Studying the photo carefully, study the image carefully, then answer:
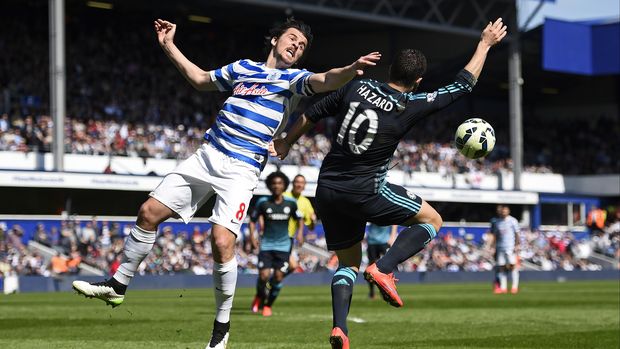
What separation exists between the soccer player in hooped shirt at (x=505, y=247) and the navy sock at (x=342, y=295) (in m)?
18.4

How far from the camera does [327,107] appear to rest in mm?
8789

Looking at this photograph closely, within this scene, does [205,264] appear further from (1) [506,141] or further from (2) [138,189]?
(1) [506,141]

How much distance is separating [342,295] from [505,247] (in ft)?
63.8

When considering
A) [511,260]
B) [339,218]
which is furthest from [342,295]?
[511,260]

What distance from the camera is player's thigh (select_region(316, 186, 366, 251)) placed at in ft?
28.4

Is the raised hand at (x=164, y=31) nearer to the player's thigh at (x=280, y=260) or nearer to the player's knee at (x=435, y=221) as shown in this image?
the player's knee at (x=435, y=221)

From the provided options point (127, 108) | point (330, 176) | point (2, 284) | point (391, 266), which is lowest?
point (2, 284)

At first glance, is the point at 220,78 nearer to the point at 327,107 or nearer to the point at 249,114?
the point at 249,114

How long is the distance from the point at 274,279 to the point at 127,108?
940 inches

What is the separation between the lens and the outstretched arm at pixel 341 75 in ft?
26.2

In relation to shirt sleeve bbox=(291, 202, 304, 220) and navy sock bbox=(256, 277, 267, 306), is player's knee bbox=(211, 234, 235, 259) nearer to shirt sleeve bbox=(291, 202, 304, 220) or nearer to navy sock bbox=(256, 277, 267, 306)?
navy sock bbox=(256, 277, 267, 306)

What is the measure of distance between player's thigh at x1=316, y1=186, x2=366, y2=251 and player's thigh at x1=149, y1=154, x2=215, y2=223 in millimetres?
909

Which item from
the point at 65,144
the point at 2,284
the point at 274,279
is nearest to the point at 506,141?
the point at 65,144

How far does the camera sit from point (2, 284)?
95.7 ft
